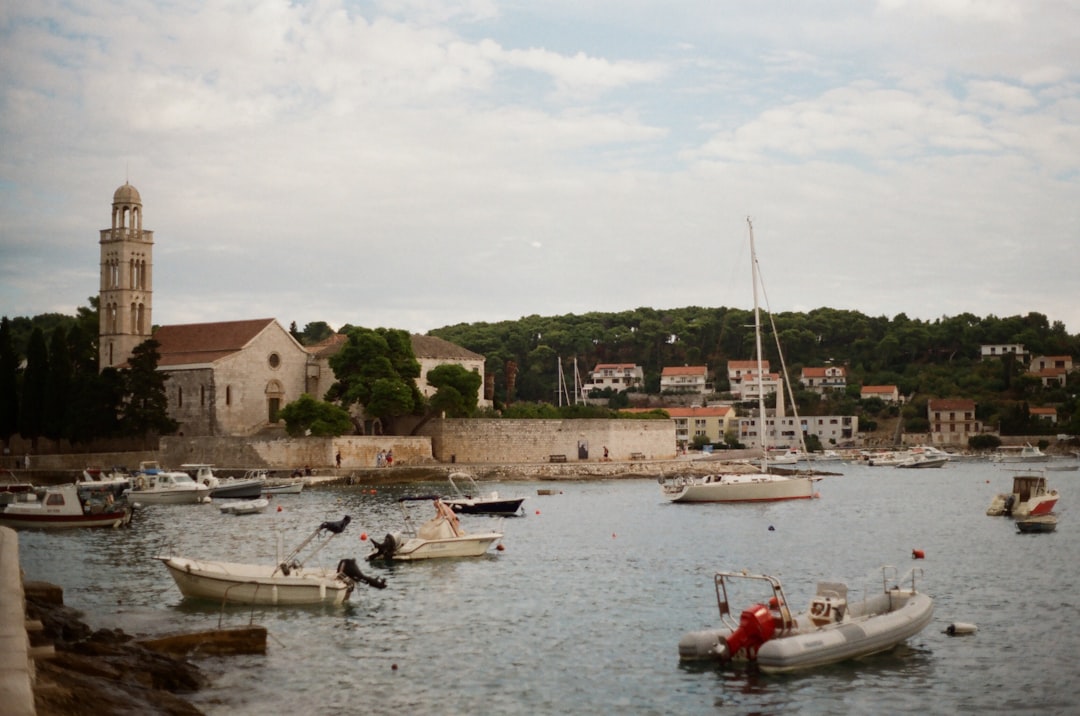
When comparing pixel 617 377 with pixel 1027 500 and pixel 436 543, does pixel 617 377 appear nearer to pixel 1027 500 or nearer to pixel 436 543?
pixel 1027 500

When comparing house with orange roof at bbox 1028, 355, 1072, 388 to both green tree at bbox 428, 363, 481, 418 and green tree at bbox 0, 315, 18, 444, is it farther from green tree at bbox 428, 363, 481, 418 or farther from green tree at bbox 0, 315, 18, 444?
green tree at bbox 0, 315, 18, 444

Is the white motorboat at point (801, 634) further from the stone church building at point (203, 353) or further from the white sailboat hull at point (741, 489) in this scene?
the stone church building at point (203, 353)

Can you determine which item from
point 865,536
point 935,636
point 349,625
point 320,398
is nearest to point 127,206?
point 320,398

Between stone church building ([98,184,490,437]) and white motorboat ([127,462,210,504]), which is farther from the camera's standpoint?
Answer: stone church building ([98,184,490,437])

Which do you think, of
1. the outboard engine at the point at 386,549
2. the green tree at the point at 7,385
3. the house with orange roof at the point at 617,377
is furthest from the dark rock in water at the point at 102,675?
the house with orange roof at the point at 617,377

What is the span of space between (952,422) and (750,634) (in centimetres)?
10432

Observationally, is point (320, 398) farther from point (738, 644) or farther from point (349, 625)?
point (738, 644)

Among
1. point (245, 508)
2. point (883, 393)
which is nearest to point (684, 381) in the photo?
point (883, 393)

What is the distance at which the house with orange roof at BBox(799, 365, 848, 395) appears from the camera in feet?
419

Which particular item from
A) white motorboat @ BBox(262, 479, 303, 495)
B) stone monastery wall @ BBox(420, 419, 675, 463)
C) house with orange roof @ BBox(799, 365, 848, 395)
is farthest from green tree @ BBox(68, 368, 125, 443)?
house with orange roof @ BBox(799, 365, 848, 395)

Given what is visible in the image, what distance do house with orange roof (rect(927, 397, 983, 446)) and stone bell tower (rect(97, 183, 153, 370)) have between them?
7613 centimetres

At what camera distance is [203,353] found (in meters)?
63.8

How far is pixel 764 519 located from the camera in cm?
3881

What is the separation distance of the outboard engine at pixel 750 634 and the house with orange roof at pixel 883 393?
111422mm
